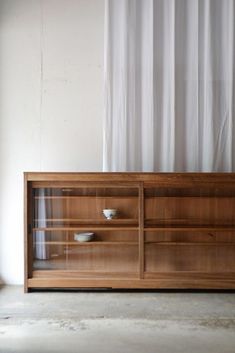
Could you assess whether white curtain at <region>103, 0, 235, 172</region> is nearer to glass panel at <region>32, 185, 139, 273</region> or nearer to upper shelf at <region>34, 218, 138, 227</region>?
glass panel at <region>32, 185, 139, 273</region>

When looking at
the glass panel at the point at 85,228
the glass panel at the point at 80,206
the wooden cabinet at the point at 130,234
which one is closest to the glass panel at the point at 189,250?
the wooden cabinet at the point at 130,234

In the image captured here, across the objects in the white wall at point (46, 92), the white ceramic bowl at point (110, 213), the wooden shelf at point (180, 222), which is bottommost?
the wooden shelf at point (180, 222)

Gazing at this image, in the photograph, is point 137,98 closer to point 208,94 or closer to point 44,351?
point 208,94

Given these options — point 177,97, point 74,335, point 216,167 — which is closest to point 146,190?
point 216,167

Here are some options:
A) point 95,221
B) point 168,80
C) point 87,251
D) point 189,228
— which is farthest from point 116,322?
→ point 168,80

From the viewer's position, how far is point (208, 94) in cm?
339

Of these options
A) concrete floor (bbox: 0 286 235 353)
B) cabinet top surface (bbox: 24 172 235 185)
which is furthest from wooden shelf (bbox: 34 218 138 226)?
concrete floor (bbox: 0 286 235 353)

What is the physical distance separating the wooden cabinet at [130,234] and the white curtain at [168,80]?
28cm

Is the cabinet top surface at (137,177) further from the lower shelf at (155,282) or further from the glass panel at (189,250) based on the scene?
the lower shelf at (155,282)

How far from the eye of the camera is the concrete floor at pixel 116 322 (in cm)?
233

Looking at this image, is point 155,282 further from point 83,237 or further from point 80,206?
point 80,206

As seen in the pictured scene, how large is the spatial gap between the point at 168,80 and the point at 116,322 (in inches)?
82.1

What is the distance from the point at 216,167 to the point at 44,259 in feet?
5.70

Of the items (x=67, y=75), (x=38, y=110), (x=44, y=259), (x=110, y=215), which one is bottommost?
(x=44, y=259)
